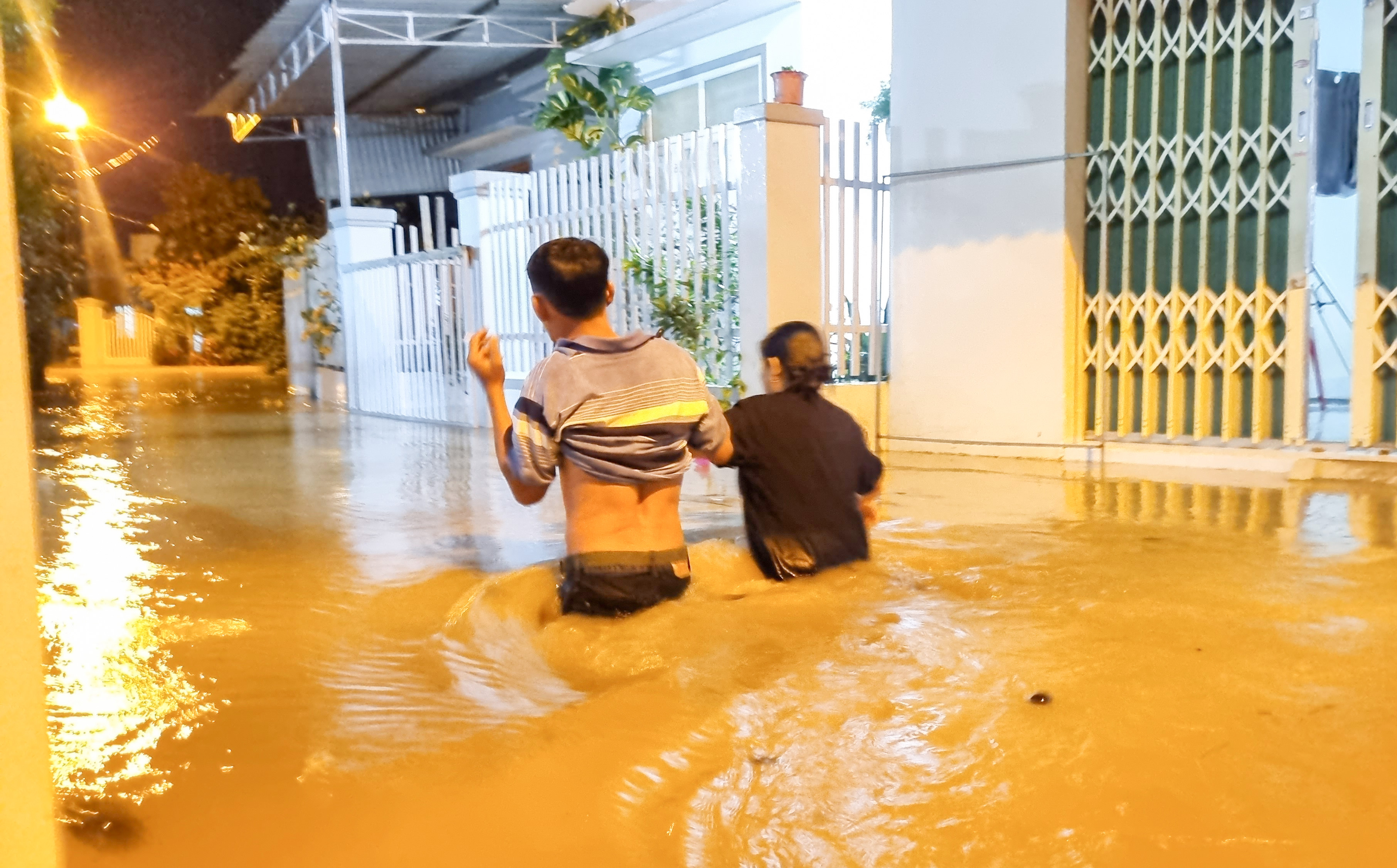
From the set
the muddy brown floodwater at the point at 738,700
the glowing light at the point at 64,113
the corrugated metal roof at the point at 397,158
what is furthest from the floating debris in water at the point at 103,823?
the corrugated metal roof at the point at 397,158

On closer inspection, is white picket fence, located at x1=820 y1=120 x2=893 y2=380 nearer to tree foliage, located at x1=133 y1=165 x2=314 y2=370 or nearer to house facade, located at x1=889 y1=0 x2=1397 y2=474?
house facade, located at x1=889 y1=0 x2=1397 y2=474

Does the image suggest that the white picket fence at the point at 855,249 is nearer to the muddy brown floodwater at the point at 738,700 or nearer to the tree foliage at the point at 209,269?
the muddy brown floodwater at the point at 738,700

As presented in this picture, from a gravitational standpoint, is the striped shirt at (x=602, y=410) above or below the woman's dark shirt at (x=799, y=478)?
above

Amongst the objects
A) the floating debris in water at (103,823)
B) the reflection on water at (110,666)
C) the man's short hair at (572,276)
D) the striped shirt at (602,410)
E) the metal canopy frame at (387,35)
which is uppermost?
the metal canopy frame at (387,35)

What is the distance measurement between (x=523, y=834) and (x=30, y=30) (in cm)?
1002

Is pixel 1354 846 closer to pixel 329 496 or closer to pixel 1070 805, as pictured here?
pixel 1070 805

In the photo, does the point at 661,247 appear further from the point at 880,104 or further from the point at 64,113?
the point at 64,113

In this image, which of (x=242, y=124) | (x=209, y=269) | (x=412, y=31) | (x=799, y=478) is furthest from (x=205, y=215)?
(x=799, y=478)

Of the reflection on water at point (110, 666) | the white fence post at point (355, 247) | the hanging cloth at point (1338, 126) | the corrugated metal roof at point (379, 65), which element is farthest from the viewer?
the corrugated metal roof at point (379, 65)

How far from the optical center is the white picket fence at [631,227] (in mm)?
7961

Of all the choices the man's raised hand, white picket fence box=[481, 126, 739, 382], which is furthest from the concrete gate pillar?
the man's raised hand

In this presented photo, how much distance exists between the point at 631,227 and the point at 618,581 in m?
5.68

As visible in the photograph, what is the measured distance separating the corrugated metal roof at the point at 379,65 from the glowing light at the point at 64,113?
131 inches

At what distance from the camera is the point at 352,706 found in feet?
9.18
